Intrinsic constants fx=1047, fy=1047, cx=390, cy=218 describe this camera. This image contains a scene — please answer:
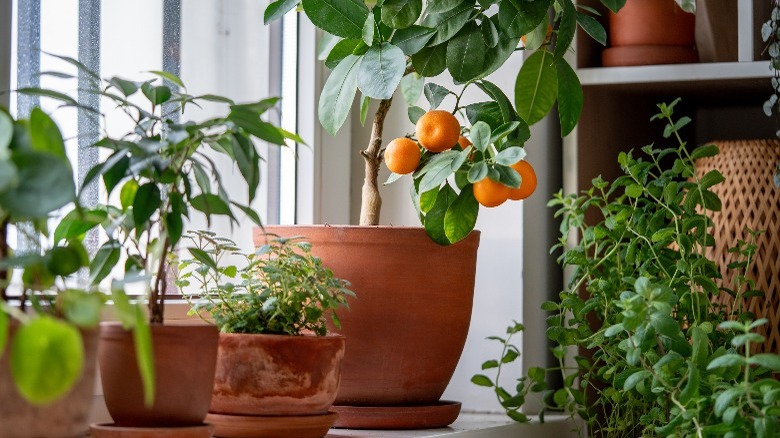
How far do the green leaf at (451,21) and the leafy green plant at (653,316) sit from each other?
1.14 feet

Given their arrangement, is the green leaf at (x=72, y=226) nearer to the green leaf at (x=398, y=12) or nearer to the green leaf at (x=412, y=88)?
the green leaf at (x=398, y=12)

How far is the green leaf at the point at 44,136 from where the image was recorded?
2.23 ft

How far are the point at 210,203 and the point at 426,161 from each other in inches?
16.0

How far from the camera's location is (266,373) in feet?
3.41

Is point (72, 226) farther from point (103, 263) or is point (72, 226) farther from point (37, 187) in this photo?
point (37, 187)

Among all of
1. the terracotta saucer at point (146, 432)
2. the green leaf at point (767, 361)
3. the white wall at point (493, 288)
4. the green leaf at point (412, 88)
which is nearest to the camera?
the terracotta saucer at point (146, 432)

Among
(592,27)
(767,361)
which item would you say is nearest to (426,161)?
(592,27)

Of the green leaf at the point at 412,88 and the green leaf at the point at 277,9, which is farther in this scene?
the green leaf at the point at 412,88

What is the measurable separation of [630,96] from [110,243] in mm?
1050

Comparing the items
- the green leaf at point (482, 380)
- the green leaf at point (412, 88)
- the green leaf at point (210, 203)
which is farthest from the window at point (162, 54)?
the green leaf at point (482, 380)

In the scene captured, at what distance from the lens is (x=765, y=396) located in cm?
103

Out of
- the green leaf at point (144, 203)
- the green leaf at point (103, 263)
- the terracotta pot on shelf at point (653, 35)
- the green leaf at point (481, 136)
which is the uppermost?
the terracotta pot on shelf at point (653, 35)

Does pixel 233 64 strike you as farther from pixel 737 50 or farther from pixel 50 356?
pixel 50 356

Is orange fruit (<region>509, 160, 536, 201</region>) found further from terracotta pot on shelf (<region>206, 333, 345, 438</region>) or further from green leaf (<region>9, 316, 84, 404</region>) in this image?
green leaf (<region>9, 316, 84, 404</region>)
